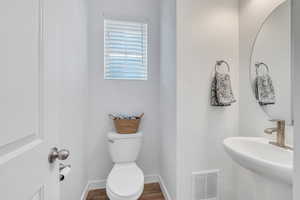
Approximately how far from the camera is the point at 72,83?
4.64 ft

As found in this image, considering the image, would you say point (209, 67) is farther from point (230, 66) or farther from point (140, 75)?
point (140, 75)

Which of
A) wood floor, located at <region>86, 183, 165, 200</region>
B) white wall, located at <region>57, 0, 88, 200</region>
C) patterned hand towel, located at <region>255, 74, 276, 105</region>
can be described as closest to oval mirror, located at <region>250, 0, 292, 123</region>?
patterned hand towel, located at <region>255, 74, 276, 105</region>

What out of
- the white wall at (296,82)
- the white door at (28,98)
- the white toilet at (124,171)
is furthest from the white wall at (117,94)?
the white wall at (296,82)

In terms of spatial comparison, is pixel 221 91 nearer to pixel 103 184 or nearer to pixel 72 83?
pixel 72 83

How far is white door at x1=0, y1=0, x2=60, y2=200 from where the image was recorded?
1.42 ft

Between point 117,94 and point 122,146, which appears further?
point 117,94

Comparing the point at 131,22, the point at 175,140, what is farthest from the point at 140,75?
the point at 175,140

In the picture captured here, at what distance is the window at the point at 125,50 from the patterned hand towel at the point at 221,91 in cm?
95

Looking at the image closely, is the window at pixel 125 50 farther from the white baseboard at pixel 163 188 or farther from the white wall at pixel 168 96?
the white baseboard at pixel 163 188

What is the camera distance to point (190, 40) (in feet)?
5.06

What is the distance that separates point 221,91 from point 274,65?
17.7 inches

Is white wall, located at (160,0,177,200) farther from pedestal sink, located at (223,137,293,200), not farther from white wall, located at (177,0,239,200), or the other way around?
pedestal sink, located at (223,137,293,200)

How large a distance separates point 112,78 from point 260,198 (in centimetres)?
188

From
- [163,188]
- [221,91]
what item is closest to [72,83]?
[221,91]
